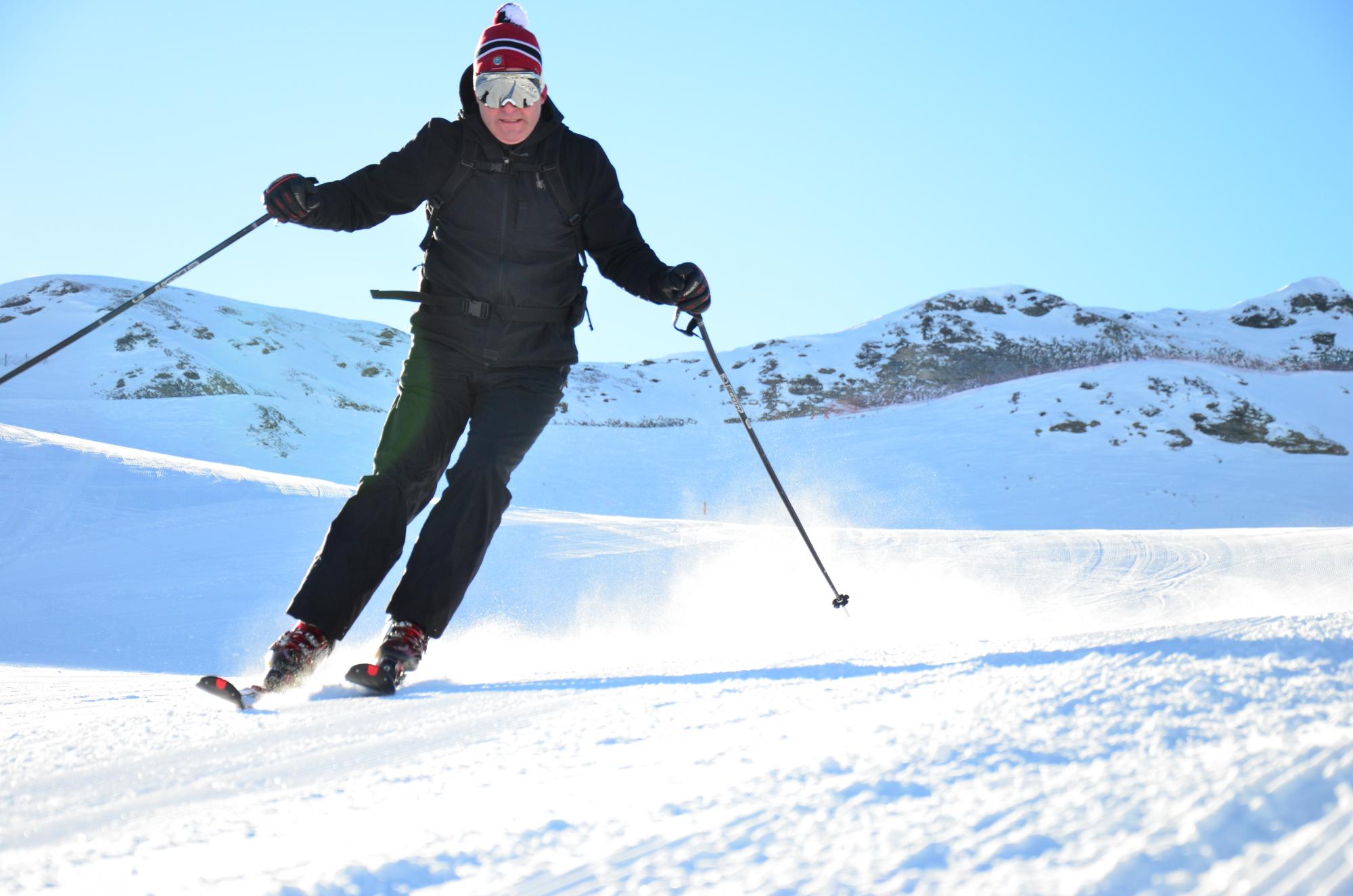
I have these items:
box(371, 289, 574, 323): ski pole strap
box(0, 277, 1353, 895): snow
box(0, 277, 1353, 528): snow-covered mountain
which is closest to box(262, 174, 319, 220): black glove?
box(371, 289, 574, 323): ski pole strap

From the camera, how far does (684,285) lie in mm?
2857

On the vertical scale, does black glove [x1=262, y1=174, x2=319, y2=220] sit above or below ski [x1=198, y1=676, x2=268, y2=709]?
above

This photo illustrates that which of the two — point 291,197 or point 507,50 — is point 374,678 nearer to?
point 291,197

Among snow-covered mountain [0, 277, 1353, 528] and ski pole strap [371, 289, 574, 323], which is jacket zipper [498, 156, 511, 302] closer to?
ski pole strap [371, 289, 574, 323]

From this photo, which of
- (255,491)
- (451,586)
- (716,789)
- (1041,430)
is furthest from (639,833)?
(1041,430)

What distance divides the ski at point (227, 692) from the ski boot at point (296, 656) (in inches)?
4.4

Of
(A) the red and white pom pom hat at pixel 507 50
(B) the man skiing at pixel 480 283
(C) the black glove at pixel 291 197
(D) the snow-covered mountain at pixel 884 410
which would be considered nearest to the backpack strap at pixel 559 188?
(B) the man skiing at pixel 480 283

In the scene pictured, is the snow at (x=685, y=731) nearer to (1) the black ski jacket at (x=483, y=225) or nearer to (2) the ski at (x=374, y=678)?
(2) the ski at (x=374, y=678)

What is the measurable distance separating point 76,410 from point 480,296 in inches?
632

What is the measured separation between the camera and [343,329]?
1388 inches

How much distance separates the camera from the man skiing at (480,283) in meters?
2.54

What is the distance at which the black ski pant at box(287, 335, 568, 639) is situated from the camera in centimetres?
240

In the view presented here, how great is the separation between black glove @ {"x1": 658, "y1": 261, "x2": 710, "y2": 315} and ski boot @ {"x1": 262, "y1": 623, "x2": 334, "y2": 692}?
4.80ft

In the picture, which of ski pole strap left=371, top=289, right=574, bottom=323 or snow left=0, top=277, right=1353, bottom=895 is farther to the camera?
ski pole strap left=371, top=289, right=574, bottom=323
